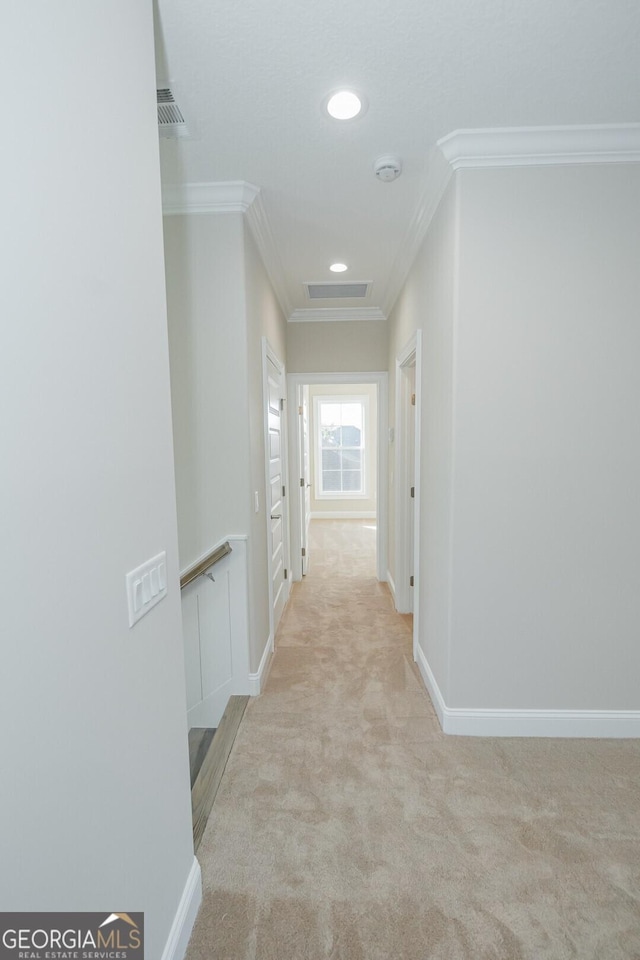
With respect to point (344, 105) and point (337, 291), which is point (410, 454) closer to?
point (337, 291)

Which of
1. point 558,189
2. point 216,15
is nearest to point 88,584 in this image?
point 216,15

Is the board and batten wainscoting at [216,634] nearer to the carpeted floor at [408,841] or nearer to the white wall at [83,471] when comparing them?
the carpeted floor at [408,841]

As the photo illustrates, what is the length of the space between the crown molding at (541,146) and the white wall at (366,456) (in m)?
5.88

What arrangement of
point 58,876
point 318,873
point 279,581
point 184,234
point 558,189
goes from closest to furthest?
point 58,876 → point 318,873 → point 558,189 → point 184,234 → point 279,581

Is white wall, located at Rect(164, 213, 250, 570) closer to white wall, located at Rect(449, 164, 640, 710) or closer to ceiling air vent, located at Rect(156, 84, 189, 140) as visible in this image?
ceiling air vent, located at Rect(156, 84, 189, 140)

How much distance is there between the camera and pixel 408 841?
62.1 inches

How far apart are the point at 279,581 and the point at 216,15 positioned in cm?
319

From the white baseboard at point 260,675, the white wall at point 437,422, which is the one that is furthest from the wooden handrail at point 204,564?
the white wall at point 437,422

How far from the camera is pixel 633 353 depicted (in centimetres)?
196

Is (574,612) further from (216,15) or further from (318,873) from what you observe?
(216,15)

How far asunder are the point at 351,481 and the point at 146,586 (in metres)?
7.16

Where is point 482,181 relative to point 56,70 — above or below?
above

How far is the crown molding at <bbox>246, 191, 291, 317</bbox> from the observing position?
236 centimetres

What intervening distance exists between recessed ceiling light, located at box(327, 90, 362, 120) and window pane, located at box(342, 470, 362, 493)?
655 centimetres
